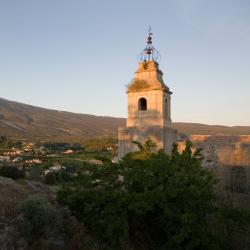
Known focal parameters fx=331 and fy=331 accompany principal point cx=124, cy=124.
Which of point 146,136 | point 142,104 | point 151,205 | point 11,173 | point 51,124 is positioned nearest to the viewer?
point 151,205

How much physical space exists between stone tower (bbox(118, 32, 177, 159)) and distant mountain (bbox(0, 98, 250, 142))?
85.8m

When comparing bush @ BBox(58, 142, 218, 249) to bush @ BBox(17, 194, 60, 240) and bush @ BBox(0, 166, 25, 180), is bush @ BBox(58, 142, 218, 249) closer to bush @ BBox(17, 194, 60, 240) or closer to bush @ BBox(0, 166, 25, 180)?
bush @ BBox(17, 194, 60, 240)

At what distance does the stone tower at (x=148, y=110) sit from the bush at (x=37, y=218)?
617 cm

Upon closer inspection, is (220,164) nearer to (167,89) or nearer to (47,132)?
(167,89)

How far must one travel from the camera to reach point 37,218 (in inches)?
307

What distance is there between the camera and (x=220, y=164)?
13.9 m

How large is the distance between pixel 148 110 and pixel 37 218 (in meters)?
7.32

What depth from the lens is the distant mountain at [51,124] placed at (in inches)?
4188

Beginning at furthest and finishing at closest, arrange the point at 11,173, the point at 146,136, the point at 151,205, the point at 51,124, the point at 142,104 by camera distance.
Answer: the point at 51,124 < the point at 11,173 < the point at 142,104 < the point at 146,136 < the point at 151,205

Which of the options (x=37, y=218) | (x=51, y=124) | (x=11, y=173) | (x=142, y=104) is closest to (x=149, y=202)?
(x=37, y=218)

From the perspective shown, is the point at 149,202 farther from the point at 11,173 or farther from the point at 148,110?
the point at 11,173

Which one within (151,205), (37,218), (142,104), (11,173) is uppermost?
(142,104)

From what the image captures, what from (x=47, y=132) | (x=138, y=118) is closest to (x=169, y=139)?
(x=138, y=118)

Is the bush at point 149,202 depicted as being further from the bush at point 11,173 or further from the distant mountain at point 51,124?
the distant mountain at point 51,124
